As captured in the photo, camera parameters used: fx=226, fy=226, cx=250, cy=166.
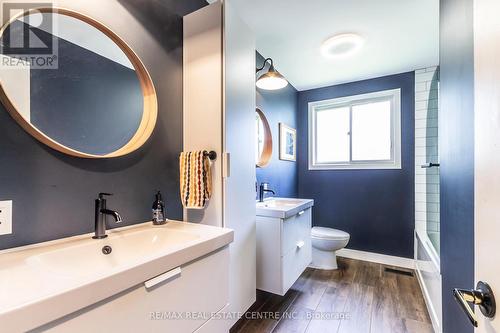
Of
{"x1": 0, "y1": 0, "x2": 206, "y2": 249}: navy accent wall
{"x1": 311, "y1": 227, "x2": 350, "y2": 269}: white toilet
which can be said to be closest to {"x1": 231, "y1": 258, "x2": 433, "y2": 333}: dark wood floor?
{"x1": 311, "y1": 227, "x2": 350, "y2": 269}: white toilet

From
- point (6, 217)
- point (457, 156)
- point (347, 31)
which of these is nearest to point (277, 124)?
point (347, 31)

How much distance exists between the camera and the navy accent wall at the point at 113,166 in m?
0.81

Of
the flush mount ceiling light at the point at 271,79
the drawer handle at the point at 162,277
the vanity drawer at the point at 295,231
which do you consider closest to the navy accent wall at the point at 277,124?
the flush mount ceiling light at the point at 271,79

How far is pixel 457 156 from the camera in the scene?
1.01 metres

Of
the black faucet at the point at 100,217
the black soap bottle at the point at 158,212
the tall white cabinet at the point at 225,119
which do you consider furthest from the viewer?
the tall white cabinet at the point at 225,119

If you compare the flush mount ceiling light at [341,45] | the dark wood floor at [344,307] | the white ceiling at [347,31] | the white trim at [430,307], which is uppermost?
the white ceiling at [347,31]

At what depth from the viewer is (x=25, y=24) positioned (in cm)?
85

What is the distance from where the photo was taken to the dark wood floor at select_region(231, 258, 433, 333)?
165 cm

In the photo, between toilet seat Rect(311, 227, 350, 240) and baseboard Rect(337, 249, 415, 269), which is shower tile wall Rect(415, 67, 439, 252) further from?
toilet seat Rect(311, 227, 350, 240)

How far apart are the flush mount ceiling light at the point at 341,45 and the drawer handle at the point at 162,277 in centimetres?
226

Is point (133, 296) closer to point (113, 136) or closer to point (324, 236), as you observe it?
point (113, 136)

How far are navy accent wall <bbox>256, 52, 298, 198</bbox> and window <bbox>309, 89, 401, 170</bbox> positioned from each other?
36 centimetres

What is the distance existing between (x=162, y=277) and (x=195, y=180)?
640 millimetres

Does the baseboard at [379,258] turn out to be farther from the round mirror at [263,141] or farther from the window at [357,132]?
the round mirror at [263,141]
